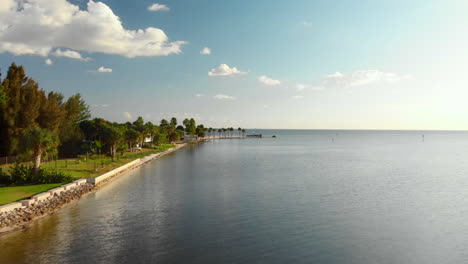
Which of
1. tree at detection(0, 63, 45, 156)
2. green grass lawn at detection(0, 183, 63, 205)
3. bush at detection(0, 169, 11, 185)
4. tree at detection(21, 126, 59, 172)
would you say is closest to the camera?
green grass lawn at detection(0, 183, 63, 205)

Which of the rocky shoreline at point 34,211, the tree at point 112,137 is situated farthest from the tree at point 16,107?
the rocky shoreline at point 34,211

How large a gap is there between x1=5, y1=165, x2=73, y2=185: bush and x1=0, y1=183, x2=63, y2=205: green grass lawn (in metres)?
1.52

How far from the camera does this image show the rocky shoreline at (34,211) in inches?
1081

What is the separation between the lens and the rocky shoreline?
27.5 m

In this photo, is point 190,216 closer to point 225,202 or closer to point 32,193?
point 225,202

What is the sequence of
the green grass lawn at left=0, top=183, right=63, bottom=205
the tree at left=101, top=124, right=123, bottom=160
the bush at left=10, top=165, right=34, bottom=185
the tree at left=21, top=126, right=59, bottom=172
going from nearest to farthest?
the green grass lawn at left=0, top=183, right=63, bottom=205
the bush at left=10, top=165, right=34, bottom=185
the tree at left=21, top=126, right=59, bottom=172
the tree at left=101, top=124, right=123, bottom=160

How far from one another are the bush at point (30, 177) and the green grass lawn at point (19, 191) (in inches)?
59.7

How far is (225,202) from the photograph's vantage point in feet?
127

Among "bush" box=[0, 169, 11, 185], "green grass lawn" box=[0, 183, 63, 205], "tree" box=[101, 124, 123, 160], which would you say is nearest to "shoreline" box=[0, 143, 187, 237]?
"green grass lawn" box=[0, 183, 63, 205]

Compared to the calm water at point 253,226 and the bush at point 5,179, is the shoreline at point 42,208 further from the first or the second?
the bush at point 5,179

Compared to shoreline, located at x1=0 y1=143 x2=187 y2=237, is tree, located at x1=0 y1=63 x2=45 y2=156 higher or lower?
higher

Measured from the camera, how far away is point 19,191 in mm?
37156

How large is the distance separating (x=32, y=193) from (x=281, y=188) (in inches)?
1278

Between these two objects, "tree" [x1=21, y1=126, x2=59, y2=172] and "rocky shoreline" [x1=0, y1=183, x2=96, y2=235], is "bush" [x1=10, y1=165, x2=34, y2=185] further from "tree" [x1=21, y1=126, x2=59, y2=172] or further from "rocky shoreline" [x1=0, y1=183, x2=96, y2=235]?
"rocky shoreline" [x1=0, y1=183, x2=96, y2=235]
